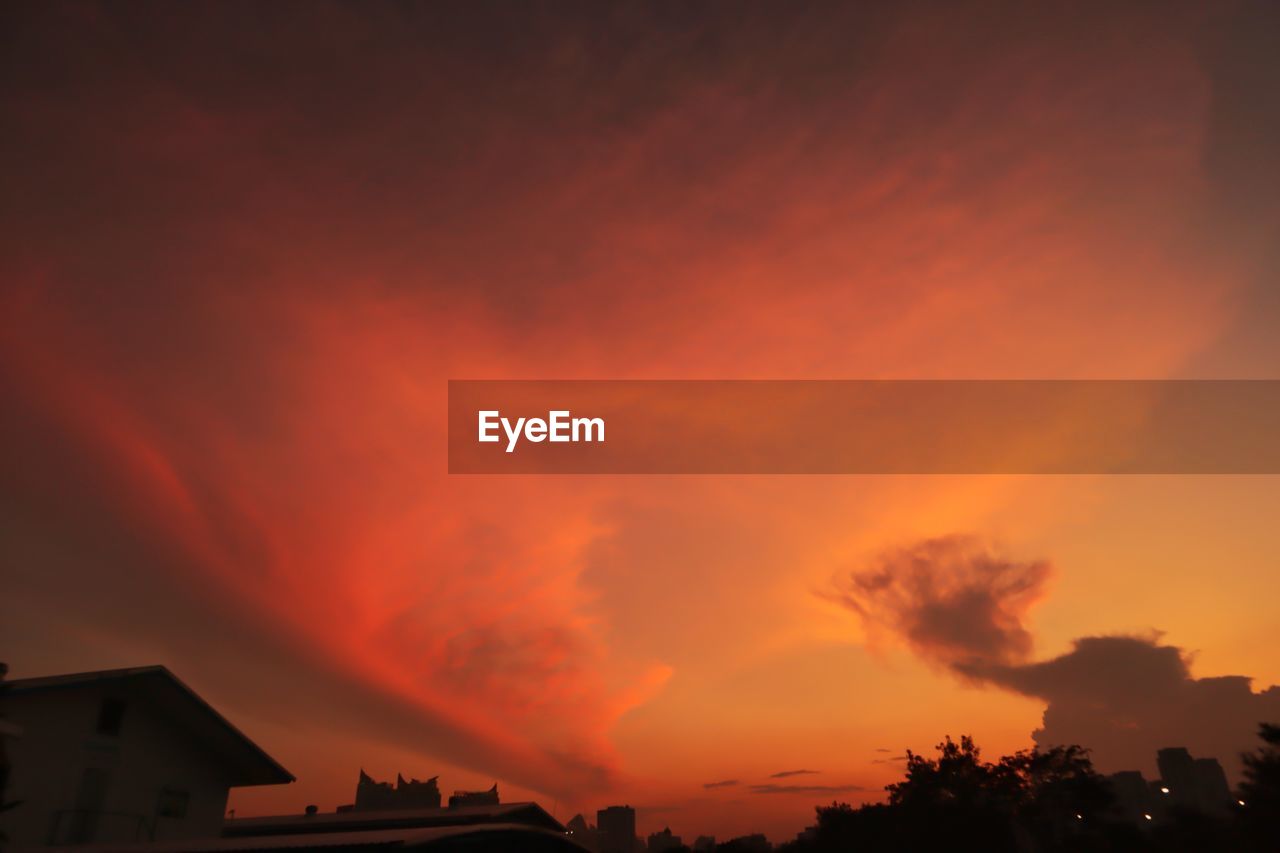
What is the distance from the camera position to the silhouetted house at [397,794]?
110250mm

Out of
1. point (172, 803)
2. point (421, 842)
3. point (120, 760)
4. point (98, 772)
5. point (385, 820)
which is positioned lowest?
point (421, 842)

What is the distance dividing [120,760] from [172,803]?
2799 millimetres

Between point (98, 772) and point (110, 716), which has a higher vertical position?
point (110, 716)

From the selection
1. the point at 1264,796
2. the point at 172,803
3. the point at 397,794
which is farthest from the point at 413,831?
the point at 397,794

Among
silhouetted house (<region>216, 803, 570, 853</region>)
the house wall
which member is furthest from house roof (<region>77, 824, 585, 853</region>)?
the house wall

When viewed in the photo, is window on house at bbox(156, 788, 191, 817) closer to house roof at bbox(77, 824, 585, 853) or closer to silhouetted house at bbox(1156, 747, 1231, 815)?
house roof at bbox(77, 824, 585, 853)

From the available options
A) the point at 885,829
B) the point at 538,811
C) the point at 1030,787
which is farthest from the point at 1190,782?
the point at 538,811

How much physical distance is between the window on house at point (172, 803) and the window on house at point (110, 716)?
9.72 feet

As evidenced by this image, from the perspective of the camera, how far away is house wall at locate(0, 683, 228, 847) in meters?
22.6

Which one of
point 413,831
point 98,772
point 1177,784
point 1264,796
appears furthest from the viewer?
point 1177,784

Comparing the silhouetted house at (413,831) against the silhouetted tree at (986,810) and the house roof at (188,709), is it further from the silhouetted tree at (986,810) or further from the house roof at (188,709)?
the silhouetted tree at (986,810)

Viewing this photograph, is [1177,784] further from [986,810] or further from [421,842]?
[421,842]

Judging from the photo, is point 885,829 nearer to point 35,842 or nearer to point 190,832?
point 190,832

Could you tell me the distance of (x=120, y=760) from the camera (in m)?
25.2
